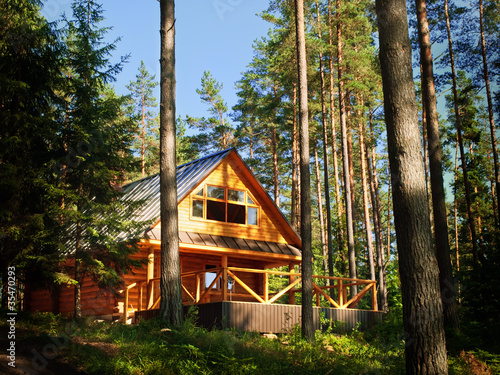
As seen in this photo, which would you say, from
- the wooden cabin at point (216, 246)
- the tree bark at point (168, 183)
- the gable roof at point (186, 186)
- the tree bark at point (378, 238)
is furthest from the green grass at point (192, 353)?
the tree bark at point (378, 238)

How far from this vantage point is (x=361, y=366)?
9594 mm

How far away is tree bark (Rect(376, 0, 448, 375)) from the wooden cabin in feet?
26.0

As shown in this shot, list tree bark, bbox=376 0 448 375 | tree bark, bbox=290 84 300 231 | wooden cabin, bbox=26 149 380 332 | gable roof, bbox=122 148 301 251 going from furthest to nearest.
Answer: tree bark, bbox=290 84 300 231, gable roof, bbox=122 148 301 251, wooden cabin, bbox=26 149 380 332, tree bark, bbox=376 0 448 375

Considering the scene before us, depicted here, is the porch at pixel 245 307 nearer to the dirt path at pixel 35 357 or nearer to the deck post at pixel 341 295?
the deck post at pixel 341 295

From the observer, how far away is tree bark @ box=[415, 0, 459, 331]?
12.1m

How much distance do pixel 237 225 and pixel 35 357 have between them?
10.2 m

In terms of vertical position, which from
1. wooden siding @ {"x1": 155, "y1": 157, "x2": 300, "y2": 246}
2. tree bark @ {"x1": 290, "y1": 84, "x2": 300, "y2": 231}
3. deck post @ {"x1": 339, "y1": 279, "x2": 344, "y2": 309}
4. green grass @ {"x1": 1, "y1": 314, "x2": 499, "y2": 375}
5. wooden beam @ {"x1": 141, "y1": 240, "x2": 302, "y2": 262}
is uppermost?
tree bark @ {"x1": 290, "y1": 84, "x2": 300, "y2": 231}

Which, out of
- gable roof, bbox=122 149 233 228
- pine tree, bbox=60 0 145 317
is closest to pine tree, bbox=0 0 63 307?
pine tree, bbox=60 0 145 317

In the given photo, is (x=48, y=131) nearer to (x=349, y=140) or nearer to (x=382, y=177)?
(x=349, y=140)

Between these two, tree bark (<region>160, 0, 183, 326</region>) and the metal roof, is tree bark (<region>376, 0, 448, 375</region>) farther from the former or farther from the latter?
the metal roof

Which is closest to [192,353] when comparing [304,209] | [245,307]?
[245,307]

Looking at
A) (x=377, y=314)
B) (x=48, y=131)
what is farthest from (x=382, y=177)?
(x=48, y=131)

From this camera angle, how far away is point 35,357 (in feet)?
24.7

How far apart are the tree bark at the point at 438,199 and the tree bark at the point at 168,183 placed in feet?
21.2
